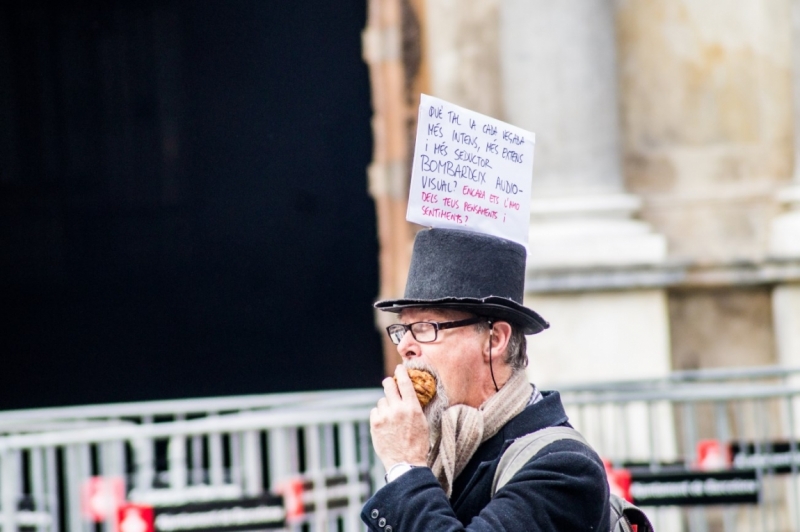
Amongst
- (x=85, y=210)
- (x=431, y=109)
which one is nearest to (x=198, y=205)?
(x=85, y=210)

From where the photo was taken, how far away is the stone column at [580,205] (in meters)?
8.45

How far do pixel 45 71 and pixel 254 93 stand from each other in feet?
6.68

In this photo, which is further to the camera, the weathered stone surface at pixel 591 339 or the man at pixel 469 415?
the weathered stone surface at pixel 591 339

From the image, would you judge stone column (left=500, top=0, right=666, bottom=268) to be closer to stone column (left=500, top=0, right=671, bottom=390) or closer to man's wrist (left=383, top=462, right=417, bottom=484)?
stone column (left=500, top=0, right=671, bottom=390)

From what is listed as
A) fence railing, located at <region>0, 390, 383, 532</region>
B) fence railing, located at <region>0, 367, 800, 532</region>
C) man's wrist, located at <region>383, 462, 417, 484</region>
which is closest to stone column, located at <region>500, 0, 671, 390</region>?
fence railing, located at <region>0, 367, 800, 532</region>

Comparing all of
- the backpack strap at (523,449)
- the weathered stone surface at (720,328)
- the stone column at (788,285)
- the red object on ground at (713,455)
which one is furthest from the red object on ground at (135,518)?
the stone column at (788,285)

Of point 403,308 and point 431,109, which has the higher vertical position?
point 431,109

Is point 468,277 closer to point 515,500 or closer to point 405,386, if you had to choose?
point 405,386

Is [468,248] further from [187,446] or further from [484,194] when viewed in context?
[187,446]

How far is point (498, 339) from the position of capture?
9.83 ft

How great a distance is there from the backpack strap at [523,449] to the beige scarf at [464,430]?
0.28 feet

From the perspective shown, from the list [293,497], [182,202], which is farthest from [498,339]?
[182,202]

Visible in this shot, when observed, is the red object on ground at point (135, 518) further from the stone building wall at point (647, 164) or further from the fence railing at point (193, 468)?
the stone building wall at point (647, 164)

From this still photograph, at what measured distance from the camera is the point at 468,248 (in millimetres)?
3010
